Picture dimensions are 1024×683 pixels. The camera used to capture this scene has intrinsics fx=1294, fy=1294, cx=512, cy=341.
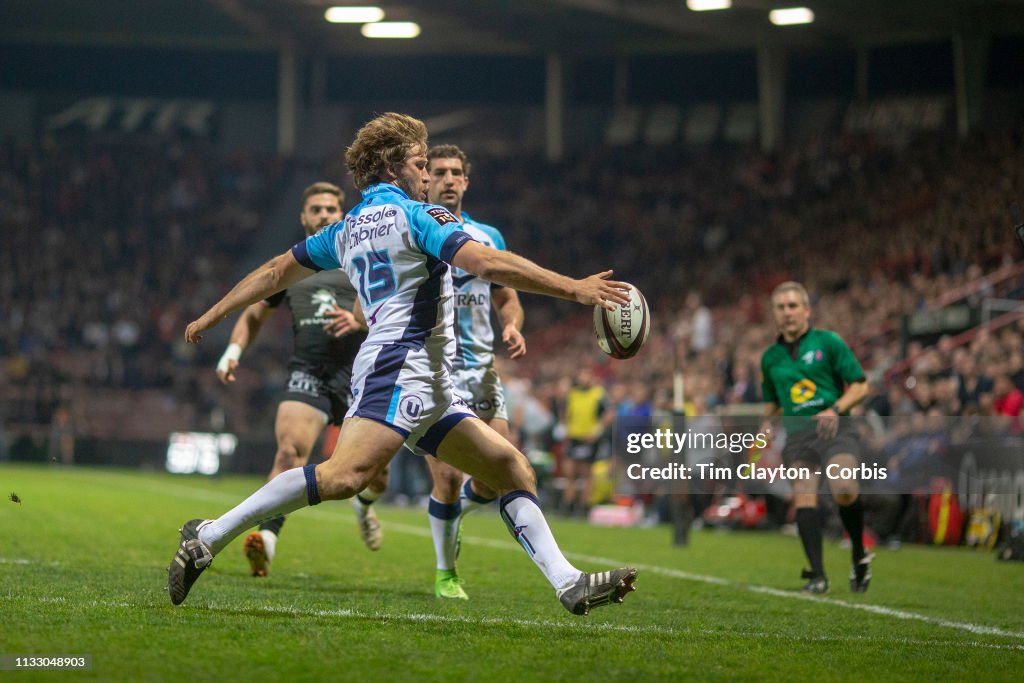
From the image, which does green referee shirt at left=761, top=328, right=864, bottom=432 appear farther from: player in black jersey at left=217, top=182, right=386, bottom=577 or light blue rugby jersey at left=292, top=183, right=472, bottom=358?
light blue rugby jersey at left=292, top=183, right=472, bottom=358

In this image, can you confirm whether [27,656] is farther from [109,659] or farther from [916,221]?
[916,221]

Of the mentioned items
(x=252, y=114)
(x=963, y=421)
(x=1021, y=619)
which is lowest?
(x=1021, y=619)

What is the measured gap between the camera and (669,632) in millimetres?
6332

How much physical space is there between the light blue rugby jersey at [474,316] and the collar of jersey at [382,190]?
1945 mm

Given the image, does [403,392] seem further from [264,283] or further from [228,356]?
[228,356]

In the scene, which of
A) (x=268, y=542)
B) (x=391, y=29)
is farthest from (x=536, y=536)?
(x=391, y=29)

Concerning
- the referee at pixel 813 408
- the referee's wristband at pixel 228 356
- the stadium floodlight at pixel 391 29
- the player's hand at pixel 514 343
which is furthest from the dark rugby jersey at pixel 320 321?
the stadium floodlight at pixel 391 29

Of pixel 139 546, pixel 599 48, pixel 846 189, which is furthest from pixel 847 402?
pixel 599 48

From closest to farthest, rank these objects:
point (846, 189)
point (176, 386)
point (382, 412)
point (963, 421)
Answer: point (382, 412) < point (963, 421) < point (846, 189) < point (176, 386)

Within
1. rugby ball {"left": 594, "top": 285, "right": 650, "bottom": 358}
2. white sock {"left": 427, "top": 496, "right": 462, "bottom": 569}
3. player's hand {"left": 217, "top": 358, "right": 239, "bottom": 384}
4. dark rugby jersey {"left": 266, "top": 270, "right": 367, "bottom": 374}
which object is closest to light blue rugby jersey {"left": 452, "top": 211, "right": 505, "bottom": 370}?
white sock {"left": 427, "top": 496, "right": 462, "bottom": 569}

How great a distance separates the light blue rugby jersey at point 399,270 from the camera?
5922 millimetres

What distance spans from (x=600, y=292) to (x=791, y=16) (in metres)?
28.3

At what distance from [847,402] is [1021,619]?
228 cm

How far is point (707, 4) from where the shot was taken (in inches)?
1220
